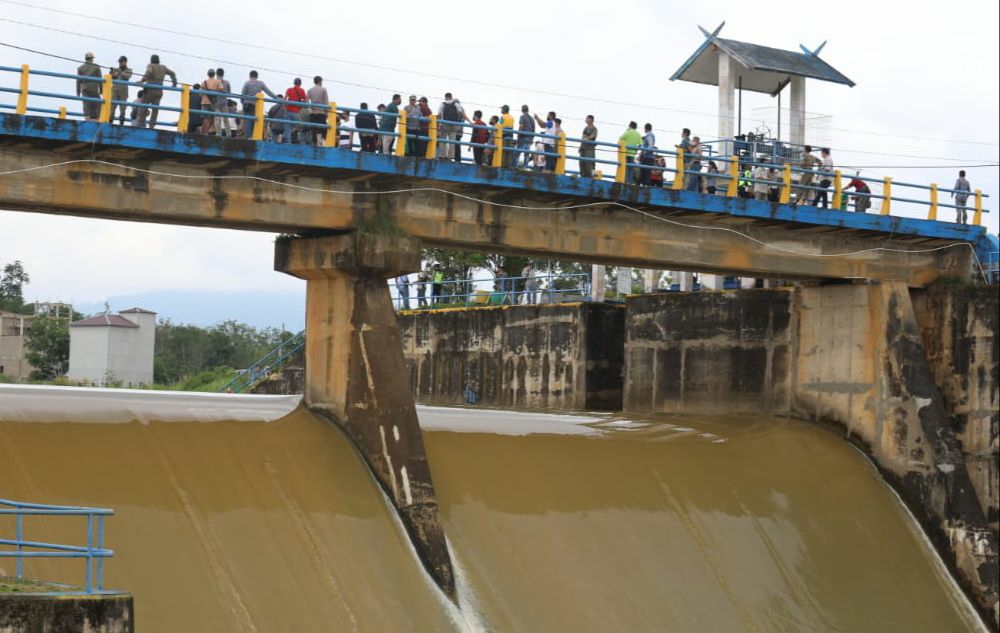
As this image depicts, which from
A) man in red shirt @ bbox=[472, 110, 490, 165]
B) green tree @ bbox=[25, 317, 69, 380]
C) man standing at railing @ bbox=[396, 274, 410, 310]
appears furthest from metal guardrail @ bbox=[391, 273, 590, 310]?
green tree @ bbox=[25, 317, 69, 380]

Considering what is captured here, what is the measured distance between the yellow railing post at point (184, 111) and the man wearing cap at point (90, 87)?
113cm

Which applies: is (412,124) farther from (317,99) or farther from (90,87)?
(90,87)

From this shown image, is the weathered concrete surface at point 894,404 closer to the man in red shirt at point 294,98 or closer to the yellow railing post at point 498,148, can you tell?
the yellow railing post at point 498,148

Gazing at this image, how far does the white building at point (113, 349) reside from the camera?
49344 mm

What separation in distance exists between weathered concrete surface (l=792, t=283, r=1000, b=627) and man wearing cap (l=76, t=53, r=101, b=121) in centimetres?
1558

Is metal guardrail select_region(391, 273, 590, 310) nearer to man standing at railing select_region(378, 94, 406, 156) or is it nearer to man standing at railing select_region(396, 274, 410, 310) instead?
man standing at railing select_region(396, 274, 410, 310)

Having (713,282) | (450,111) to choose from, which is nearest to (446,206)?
(450,111)

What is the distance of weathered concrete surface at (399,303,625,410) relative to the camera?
108ft

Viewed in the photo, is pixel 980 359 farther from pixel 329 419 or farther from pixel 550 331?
pixel 329 419

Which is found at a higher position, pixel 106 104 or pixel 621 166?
pixel 621 166

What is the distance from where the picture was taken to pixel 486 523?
2108cm

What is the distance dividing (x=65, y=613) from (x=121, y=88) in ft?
35.7

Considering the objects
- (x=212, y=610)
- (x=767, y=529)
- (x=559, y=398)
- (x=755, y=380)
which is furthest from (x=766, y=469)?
(x=212, y=610)

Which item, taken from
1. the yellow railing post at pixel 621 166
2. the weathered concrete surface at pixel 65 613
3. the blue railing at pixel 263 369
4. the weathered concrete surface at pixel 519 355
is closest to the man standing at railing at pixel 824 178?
the yellow railing post at pixel 621 166
